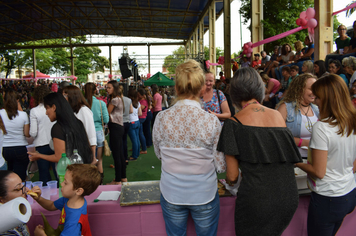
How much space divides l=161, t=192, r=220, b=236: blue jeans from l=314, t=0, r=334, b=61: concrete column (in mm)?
4709

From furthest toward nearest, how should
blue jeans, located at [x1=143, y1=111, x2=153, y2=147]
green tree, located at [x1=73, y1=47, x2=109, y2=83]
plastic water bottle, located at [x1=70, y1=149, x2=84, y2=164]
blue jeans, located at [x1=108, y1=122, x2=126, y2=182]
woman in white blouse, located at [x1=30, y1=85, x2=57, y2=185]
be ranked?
green tree, located at [x1=73, y1=47, x2=109, y2=83], blue jeans, located at [x1=143, y1=111, x2=153, y2=147], blue jeans, located at [x1=108, y1=122, x2=126, y2=182], woman in white blouse, located at [x1=30, y1=85, x2=57, y2=185], plastic water bottle, located at [x1=70, y1=149, x2=84, y2=164]

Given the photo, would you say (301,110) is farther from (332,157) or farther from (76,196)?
(76,196)

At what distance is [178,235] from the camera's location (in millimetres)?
1504

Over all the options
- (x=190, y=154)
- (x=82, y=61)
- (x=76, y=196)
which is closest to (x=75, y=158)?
(x=76, y=196)

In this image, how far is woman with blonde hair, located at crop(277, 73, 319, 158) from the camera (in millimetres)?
2139

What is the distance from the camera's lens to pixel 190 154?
4.60 feet

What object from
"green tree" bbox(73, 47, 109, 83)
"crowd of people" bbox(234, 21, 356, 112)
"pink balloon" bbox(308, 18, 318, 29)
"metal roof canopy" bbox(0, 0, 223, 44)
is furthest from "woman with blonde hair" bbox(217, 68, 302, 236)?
"green tree" bbox(73, 47, 109, 83)

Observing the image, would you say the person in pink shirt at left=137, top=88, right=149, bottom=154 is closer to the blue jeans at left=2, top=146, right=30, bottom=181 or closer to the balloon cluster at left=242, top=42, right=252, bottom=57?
the blue jeans at left=2, top=146, right=30, bottom=181

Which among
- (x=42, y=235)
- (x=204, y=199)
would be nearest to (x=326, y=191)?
(x=204, y=199)

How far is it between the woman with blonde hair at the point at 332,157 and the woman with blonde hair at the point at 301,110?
600 mm

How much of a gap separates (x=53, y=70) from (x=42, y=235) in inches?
1668

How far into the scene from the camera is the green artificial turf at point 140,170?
4.40 meters

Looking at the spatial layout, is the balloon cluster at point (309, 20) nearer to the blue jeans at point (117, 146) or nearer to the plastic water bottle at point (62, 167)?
the blue jeans at point (117, 146)

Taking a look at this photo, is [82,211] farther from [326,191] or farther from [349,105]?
[349,105]
